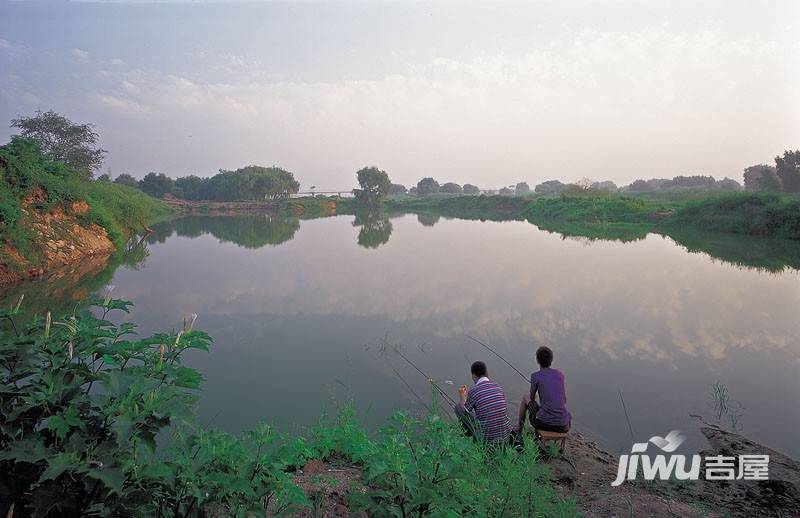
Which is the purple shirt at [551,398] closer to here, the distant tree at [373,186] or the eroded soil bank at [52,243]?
the eroded soil bank at [52,243]

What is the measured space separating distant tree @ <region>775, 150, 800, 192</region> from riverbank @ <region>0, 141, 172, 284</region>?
1829 inches

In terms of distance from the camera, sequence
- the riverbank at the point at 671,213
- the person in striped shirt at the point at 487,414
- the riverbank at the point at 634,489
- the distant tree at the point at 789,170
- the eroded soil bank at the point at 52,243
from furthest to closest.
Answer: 1. the distant tree at the point at 789,170
2. the riverbank at the point at 671,213
3. the eroded soil bank at the point at 52,243
4. the person in striped shirt at the point at 487,414
5. the riverbank at the point at 634,489

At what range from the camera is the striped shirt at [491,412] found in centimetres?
394

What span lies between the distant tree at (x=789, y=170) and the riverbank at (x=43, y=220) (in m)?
46.5

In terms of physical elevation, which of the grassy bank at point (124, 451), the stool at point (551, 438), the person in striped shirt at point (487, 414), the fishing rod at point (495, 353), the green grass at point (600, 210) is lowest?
the fishing rod at point (495, 353)

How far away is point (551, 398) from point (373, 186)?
243 ft

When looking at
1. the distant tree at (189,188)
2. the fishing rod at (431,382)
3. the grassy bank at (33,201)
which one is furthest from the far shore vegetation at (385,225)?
the distant tree at (189,188)

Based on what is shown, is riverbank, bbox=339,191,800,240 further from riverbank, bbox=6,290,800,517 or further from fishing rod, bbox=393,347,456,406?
riverbank, bbox=6,290,800,517

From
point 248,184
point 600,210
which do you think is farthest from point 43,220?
point 248,184

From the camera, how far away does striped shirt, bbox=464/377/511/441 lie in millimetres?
3941

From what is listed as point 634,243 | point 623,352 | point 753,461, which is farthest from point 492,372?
point 634,243

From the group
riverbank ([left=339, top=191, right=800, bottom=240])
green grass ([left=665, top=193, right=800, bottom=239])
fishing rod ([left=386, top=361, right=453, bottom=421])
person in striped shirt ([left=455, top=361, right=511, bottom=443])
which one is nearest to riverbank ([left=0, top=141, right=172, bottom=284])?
fishing rod ([left=386, top=361, right=453, bottom=421])

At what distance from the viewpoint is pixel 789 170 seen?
113 ft

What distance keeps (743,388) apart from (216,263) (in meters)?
15.4
